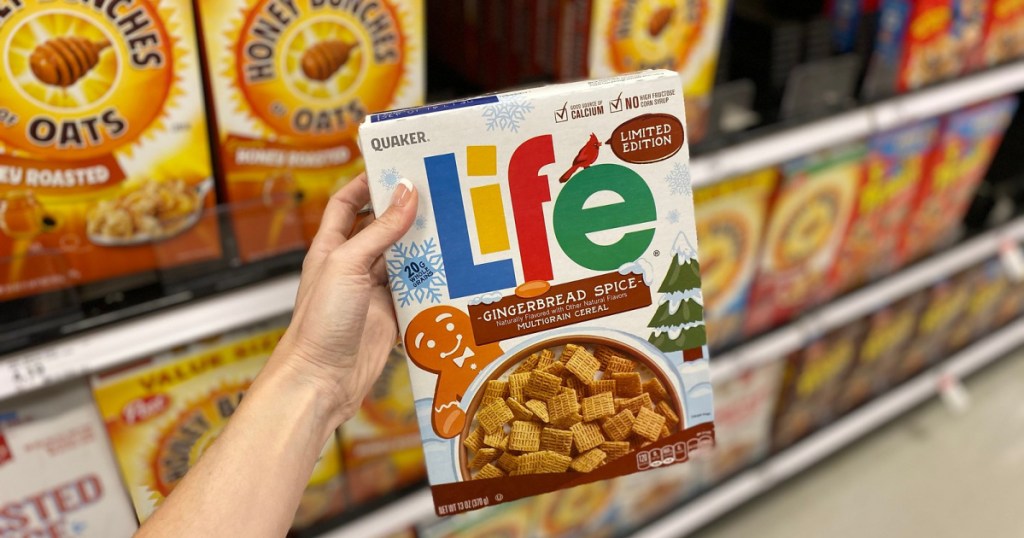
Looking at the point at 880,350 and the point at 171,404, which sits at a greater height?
the point at 171,404

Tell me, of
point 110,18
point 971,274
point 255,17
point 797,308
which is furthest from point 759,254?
point 110,18

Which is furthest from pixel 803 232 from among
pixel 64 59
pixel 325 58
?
pixel 64 59

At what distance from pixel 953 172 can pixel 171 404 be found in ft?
6.37

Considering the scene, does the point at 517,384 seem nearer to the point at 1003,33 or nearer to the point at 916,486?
the point at 1003,33

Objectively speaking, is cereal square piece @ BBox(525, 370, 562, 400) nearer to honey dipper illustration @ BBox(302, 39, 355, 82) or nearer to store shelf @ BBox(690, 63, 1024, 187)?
honey dipper illustration @ BBox(302, 39, 355, 82)

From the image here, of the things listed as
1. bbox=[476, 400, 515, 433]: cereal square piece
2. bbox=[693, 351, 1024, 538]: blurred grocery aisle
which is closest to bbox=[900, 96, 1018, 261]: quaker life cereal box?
bbox=[693, 351, 1024, 538]: blurred grocery aisle

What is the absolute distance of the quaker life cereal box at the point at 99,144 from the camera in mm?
817

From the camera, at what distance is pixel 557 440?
0.85m

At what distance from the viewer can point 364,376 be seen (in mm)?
937

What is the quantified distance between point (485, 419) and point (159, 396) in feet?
1.76

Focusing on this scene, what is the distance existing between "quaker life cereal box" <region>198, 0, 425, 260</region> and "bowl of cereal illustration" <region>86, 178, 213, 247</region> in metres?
0.05

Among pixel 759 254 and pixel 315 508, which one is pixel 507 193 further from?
pixel 759 254

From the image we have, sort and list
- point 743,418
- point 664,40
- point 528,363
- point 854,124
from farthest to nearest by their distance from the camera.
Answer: point 743,418, point 854,124, point 664,40, point 528,363

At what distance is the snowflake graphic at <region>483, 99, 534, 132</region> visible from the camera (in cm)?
74
